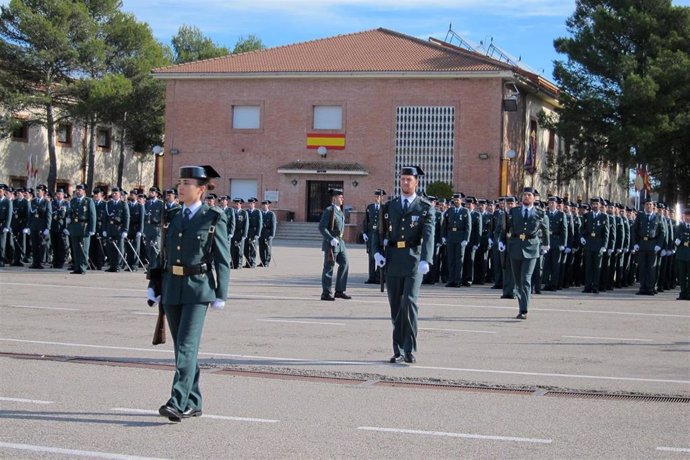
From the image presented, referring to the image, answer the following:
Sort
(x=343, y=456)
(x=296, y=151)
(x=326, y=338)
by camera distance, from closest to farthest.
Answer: (x=343, y=456)
(x=326, y=338)
(x=296, y=151)

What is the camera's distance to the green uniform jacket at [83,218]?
78.7 ft

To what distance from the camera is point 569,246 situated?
933 inches

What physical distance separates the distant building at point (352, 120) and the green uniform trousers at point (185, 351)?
41.1 metres

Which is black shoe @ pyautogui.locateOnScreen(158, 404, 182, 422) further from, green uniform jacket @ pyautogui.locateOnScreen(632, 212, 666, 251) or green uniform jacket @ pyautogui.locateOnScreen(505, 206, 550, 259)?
green uniform jacket @ pyautogui.locateOnScreen(632, 212, 666, 251)

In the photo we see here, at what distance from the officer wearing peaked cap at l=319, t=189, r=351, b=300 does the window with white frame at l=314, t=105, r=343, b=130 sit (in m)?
32.5

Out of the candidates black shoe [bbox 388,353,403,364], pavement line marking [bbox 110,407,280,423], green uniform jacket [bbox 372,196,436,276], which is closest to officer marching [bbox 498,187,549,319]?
green uniform jacket [bbox 372,196,436,276]

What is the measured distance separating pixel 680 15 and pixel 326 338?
39.2 meters

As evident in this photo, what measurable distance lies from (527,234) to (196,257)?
940cm

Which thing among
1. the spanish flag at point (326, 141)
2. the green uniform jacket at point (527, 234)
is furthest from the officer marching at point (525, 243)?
the spanish flag at point (326, 141)

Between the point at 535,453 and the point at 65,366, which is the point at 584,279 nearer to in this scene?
the point at 65,366

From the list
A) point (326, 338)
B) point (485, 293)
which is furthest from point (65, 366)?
point (485, 293)

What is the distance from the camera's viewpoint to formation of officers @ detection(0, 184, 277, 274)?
24.1 metres

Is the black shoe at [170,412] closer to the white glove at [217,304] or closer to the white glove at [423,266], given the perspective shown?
the white glove at [217,304]

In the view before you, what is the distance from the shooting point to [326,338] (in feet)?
43.0
